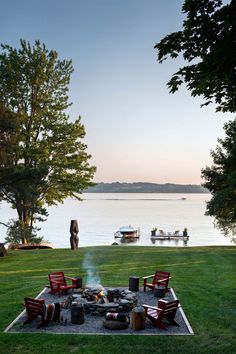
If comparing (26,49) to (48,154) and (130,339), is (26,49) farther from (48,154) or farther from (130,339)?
(130,339)

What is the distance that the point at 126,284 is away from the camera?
1859cm

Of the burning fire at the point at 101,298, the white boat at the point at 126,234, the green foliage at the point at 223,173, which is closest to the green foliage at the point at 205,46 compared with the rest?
the burning fire at the point at 101,298

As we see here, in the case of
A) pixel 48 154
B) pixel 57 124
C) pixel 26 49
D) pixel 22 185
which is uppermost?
pixel 26 49

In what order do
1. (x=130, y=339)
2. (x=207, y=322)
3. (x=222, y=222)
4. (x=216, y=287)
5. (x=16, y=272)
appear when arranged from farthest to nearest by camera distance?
1. (x=222, y=222)
2. (x=16, y=272)
3. (x=216, y=287)
4. (x=207, y=322)
5. (x=130, y=339)

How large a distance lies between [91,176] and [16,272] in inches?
742

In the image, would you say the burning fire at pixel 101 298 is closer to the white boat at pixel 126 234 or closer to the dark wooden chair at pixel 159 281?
the dark wooden chair at pixel 159 281

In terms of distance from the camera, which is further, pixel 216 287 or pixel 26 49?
pixel 26 49

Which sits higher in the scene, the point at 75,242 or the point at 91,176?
the point at 91,176

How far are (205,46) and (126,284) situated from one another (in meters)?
12.4

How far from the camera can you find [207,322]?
1272cm

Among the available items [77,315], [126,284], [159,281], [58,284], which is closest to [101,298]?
[77,315]

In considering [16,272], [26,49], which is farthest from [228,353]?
[26,49]

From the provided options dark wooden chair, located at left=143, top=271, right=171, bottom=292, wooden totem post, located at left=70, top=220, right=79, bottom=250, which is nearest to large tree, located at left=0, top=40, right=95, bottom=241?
wooden totem post, located at left=70, top=220, right=79, bottom=250

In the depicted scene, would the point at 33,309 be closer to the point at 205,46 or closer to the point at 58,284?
the point at 58,284
